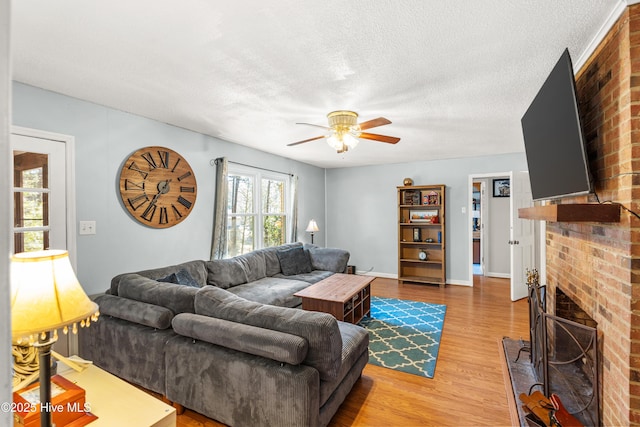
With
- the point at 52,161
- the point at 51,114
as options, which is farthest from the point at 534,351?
the point at 51,114

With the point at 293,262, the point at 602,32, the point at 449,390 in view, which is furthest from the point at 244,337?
the point at 293,262

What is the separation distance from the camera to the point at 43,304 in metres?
1.10

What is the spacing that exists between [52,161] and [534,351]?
162 inches

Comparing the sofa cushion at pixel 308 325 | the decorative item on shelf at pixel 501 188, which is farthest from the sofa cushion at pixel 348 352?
the decorative item on shelf at pixel 501 188

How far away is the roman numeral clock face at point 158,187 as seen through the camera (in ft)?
10.1

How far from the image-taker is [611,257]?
A: 4.83 feet

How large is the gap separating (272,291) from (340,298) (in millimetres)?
880

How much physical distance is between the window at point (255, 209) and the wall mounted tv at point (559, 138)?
359cm

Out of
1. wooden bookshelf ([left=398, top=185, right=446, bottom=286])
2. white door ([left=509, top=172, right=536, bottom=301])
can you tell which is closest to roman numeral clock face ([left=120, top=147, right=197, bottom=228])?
wooden bookshelf ([left=398, top=185, right=446, bottom=286])

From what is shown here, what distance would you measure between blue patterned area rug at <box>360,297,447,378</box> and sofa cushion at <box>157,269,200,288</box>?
193 cm

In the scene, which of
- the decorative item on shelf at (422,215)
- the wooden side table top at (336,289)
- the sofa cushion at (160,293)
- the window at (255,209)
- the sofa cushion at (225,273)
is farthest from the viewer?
the decorative item on shelf at (422,215)

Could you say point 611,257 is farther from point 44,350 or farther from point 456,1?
point 44,350

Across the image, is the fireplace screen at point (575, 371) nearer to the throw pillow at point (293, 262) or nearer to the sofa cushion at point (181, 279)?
the sofa cushion at point (181, 279)

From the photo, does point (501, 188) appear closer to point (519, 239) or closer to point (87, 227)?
point (519, 239)
